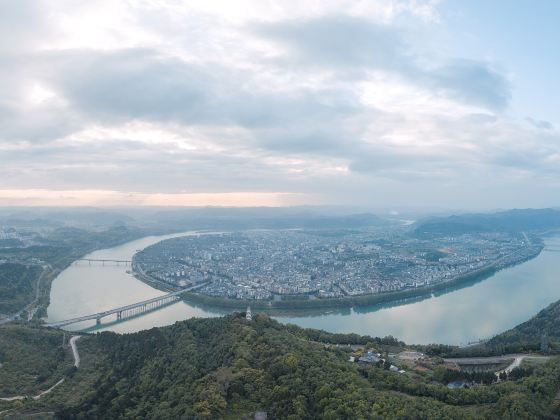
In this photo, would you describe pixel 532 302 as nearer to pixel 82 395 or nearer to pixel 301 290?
pixel 301 290

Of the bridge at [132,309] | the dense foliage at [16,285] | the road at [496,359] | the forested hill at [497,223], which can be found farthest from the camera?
the forested hill at [497,223]

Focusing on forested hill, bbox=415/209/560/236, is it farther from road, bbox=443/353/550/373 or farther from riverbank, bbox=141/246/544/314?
road, bbox=443/353/550/373

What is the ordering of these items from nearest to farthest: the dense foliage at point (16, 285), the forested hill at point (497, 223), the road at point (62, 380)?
the road at point (62, 380) → the dense foliage at point (16, 285) → the forested hill at point (497, 223)

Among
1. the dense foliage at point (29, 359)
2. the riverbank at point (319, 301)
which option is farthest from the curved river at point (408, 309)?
the dense foliage at point (29, 359)

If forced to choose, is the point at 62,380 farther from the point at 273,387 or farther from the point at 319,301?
the point at 319,301

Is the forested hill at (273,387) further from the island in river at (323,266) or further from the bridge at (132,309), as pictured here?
the island in river at (323,266)

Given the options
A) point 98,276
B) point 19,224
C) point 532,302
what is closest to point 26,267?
point 98,276
